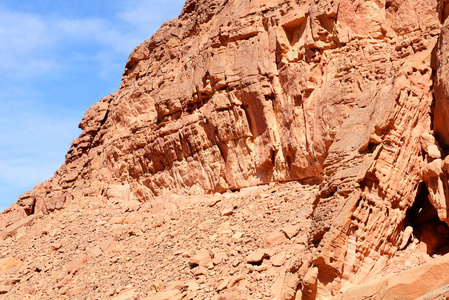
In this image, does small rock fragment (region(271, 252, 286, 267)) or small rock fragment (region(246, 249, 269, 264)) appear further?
small rock fragment (region(246, 249, 269, 264))

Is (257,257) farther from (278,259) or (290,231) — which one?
(290,231)

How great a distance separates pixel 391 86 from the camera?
1476cm

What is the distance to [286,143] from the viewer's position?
24578mm

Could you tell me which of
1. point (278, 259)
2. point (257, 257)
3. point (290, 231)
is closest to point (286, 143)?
point (290, 231)

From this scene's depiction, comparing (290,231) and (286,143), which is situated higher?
(286,143)

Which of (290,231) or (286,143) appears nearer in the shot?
(290,231)

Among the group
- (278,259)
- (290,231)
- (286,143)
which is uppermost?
(286,143)

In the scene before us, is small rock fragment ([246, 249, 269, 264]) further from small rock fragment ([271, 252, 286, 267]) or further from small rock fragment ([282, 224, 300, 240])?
small rock fragment ([282, 224, 300, 240])

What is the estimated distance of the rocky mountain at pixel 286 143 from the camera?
45.0 feet

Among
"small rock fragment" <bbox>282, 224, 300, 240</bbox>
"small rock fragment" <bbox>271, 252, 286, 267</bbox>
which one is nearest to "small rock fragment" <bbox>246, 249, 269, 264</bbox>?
"small rock fragment" <bbox>271, 252, 286, 267</bbox>

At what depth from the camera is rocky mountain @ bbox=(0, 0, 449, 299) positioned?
1371cm

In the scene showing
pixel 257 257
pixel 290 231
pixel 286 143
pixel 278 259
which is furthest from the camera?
pixel 286 143

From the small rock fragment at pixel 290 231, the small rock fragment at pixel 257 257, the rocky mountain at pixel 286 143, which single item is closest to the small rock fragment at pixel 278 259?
the rocky mountain at pixel 286 143

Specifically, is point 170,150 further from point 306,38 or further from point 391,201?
point 391,201
